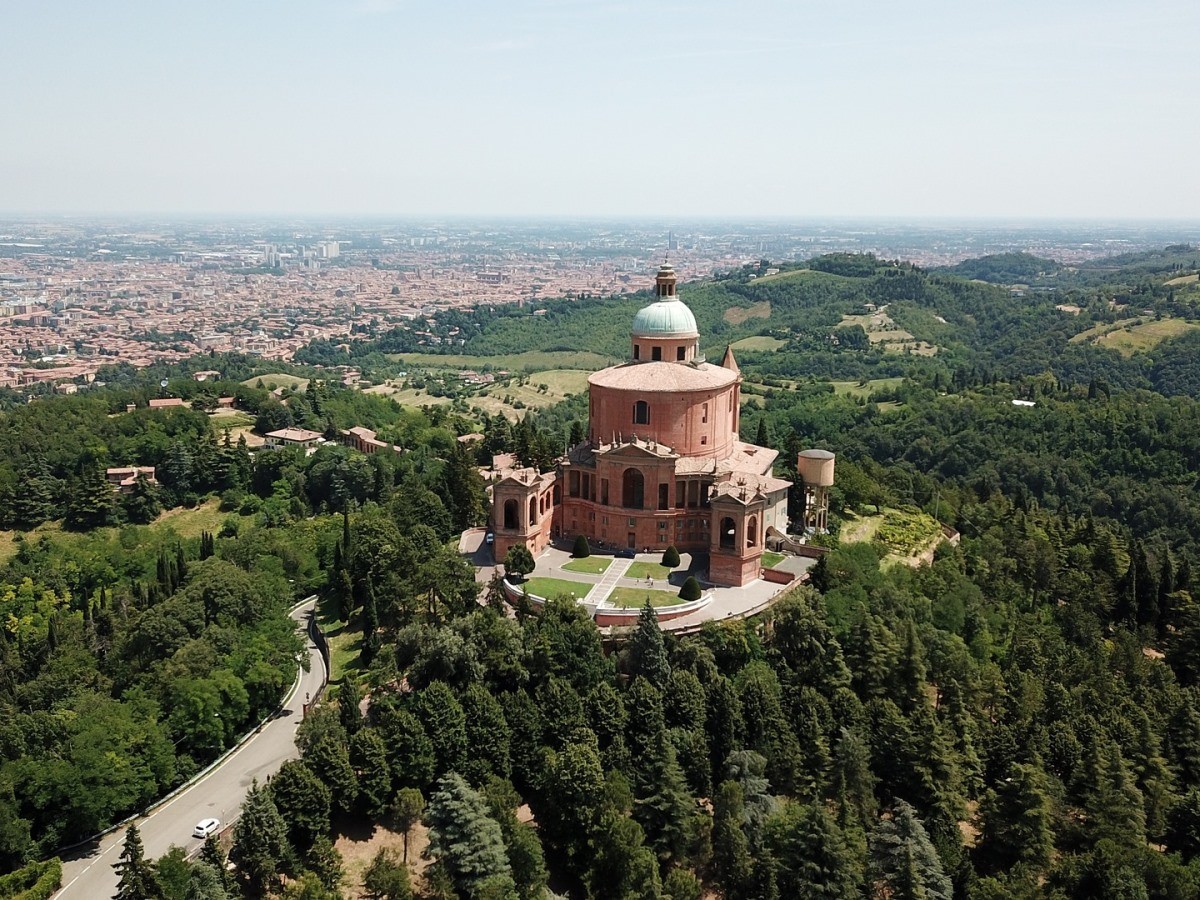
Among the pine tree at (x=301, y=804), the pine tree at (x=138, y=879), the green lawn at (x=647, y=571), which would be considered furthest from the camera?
the green lawn at (x=647, y=571)

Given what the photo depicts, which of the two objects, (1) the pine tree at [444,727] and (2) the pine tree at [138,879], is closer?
(2) the pine tree at [138,879]

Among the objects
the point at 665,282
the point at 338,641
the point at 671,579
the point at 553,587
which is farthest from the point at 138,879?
the point at 665,282

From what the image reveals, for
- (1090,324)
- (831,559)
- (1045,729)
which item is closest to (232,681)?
(831,559)

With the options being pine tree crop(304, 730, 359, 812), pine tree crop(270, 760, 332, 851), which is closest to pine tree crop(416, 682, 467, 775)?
pine tree crop(304, 730, 359, 812)

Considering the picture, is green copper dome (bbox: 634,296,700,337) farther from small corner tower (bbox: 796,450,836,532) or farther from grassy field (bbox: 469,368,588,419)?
grassy field (bbox: 469,368,588,419)

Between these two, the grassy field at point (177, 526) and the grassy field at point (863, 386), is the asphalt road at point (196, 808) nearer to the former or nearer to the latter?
the grassy field at point (177, 526)

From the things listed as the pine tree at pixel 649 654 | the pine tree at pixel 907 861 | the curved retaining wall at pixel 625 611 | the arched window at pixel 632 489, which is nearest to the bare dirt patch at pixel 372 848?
the pine tree at pixel 649 654
